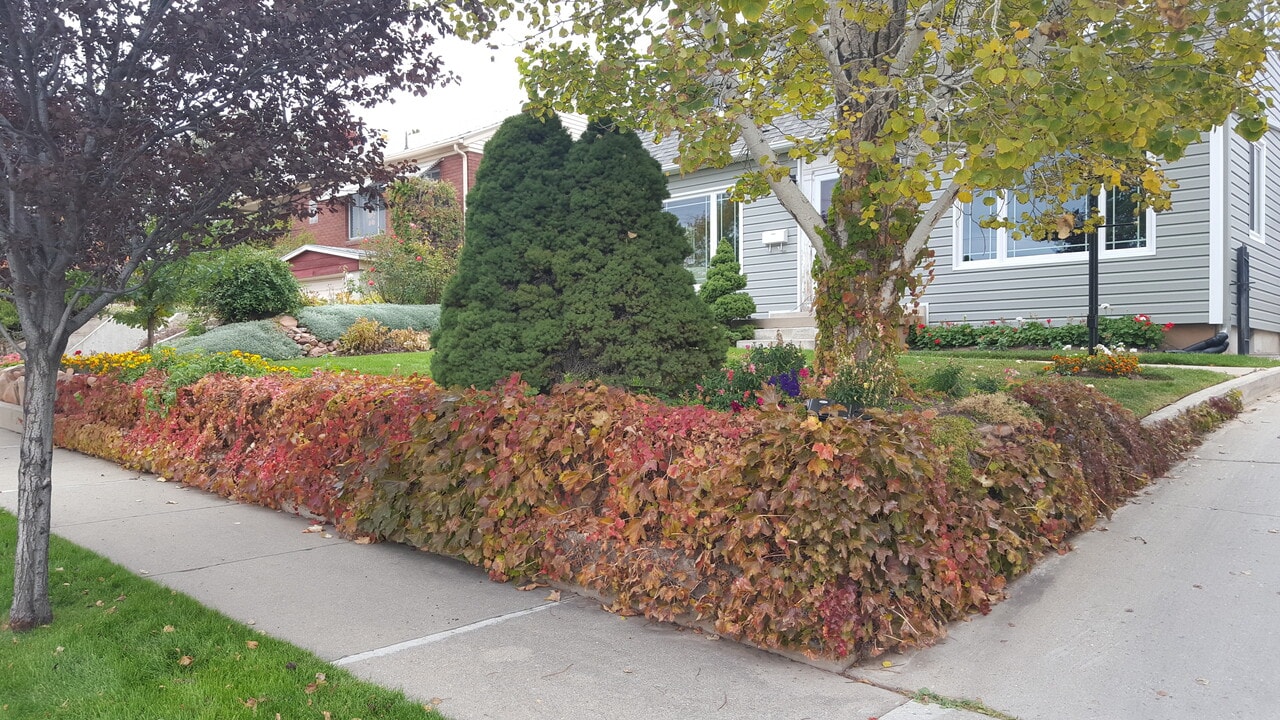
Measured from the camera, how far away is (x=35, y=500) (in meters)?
3.82

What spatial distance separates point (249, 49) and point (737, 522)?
10.5 ft

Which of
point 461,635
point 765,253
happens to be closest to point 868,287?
point 461,635

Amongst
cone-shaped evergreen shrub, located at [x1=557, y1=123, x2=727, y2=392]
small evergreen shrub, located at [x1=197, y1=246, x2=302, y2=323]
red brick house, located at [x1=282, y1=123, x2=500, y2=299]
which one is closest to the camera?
cone-shaped evergreen shrub, located at [x1=557, y1=123, x2=727, y2=392]

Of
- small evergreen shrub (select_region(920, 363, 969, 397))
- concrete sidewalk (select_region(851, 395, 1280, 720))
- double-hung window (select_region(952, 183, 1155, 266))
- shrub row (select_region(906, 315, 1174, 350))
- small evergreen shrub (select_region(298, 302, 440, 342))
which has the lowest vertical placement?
concrete sidewalk (select_region(851, 395, 1280, 720))

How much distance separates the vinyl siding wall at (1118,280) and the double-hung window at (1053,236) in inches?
4.9

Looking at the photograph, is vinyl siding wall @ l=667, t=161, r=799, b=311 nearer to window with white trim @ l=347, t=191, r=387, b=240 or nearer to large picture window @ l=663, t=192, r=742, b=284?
large picture window @ l=663, t=192, r=742, b=284

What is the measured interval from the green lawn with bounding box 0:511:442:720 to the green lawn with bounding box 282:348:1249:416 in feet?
10.7

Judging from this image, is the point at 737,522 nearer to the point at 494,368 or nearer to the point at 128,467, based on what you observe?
the point at 494,368

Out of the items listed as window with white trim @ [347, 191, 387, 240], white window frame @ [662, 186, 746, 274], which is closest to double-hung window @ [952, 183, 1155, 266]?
white window frame @ [662, 186, 746, 274]

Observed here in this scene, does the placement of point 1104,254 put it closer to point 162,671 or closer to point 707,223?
point 707,223

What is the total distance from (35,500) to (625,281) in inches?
146

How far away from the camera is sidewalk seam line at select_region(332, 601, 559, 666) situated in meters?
3.51

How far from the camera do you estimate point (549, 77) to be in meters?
6.83

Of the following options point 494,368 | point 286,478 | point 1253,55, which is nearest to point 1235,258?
point 1253,55
